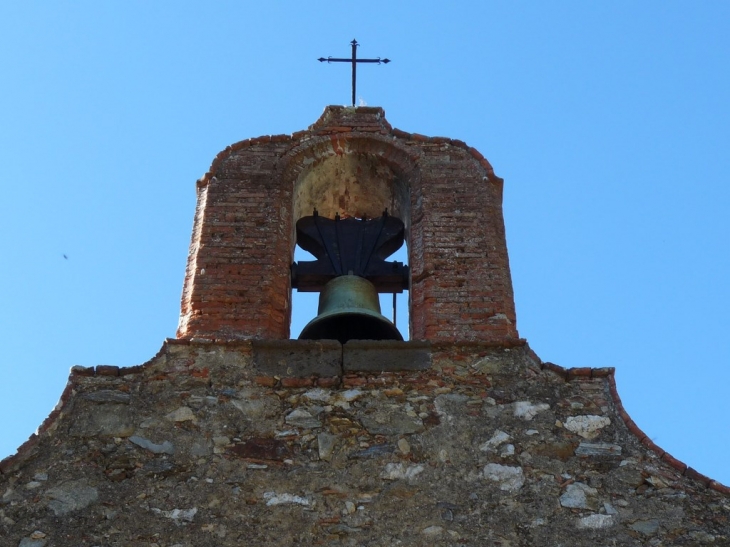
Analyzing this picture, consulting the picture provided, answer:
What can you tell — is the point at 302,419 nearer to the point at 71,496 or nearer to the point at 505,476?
the point at 505,476

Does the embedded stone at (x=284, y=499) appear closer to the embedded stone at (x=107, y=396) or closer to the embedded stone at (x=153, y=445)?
the embedded stone at (x=153, y=445)

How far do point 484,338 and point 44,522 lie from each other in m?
2.70

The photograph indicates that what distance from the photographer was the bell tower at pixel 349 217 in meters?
7.41

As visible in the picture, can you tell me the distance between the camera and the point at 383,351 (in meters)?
6.92

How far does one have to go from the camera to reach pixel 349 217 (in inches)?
361

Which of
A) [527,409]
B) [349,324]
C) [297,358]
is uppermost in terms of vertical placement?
[349,324]

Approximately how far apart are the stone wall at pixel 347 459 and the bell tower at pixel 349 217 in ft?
1.36

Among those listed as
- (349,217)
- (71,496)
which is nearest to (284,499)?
(71,496)

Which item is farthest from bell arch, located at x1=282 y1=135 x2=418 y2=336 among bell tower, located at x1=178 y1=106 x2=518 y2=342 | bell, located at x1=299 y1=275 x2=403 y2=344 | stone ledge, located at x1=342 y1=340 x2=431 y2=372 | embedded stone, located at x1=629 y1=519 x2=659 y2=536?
embedded stone, located at x1=629 y1=519 x2=659 y2=536

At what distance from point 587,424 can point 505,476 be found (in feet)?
2.04

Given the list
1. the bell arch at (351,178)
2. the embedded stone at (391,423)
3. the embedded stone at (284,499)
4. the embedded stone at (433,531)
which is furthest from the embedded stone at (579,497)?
the bell arch at (351,178)

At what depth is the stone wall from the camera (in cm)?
589

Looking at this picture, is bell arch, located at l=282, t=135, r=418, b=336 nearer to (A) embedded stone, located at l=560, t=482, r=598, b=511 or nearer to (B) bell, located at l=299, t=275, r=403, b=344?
(B) bell, located at l=299, t=275, r=403, b=344

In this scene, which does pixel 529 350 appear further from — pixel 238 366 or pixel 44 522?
pixel 44 522
